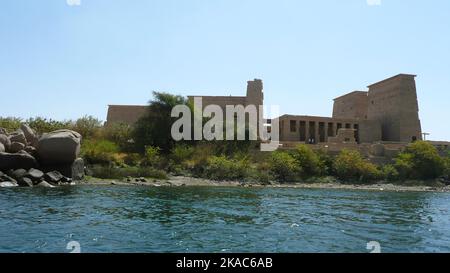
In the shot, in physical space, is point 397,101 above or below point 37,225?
above

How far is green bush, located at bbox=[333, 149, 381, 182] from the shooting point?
97.3 ft

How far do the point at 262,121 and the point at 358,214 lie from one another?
26035 millimetres

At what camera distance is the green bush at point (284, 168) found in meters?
28.6

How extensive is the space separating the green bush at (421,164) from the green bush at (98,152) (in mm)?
21708

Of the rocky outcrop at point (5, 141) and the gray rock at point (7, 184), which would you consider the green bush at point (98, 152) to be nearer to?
the rocky outcrop at point (5, 141)

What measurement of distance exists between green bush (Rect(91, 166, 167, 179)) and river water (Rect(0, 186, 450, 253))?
9.27 metres

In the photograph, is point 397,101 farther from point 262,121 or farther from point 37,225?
point 37,225

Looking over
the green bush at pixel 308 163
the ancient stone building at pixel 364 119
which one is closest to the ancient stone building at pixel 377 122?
the ancient stone building at pixel 364 119

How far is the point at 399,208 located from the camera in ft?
49.5

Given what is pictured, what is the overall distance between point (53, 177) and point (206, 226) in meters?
13.1

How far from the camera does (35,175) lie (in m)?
19.4

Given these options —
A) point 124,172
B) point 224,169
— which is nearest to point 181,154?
point 224,169
